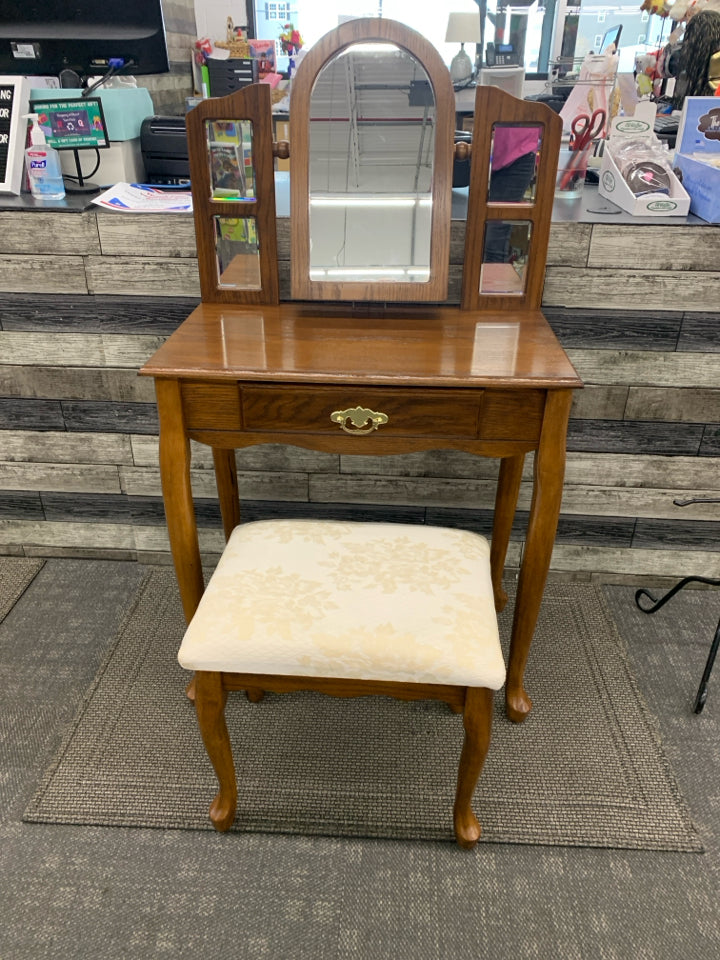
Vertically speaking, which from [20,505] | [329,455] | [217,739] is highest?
[329,455]

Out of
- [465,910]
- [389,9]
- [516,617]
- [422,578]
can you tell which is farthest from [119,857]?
[389,9]

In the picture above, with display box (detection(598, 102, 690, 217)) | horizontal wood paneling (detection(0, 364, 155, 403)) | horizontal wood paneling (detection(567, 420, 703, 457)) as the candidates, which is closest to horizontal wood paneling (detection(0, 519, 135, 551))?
horizontal wood paneling (detection(0, 364, 155, 403))

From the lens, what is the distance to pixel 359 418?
1.15 metres

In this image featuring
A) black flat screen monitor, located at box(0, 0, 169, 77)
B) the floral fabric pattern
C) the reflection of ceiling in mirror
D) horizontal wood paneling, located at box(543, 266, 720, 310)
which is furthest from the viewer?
black flat screen monitor, located at box(0, 0, 169, 77)

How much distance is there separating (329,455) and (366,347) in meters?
0.57

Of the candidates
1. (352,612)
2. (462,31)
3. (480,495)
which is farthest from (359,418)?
(462,31)

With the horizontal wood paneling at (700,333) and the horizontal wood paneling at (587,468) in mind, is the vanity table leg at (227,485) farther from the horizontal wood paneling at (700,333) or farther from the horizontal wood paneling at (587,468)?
the horizontal wood paneling at (700,333)

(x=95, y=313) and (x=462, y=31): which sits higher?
(x=462, y=31)

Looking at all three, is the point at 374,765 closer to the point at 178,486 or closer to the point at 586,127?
the point at 178,486

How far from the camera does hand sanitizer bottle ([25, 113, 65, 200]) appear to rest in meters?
1.57

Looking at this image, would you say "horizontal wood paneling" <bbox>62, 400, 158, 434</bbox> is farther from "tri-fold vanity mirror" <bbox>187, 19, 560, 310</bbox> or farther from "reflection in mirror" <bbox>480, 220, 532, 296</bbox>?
"reflection in mirror" <bbox>480, 220, 532, 296</bbox>

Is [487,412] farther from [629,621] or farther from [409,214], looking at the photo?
[629,621]

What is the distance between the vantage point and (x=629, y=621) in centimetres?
176

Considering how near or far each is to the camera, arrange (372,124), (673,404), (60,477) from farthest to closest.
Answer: (60,477), (673,404), (372,124)
